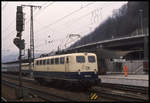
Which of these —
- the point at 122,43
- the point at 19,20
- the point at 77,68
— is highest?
the point at 122,43

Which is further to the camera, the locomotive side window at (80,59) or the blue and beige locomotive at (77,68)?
the locomotive side window at (80,59)

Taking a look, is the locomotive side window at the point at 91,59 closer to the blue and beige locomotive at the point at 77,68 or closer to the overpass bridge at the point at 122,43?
the blue and beige locomotive at the point at 77,68

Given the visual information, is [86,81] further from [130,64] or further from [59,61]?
[130,64]

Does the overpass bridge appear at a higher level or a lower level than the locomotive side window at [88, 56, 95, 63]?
higher

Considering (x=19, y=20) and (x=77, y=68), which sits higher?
(x=19, y=20)

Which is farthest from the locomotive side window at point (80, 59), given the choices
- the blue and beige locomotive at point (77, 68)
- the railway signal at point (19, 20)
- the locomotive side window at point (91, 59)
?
the railway signal at point (19, 20)

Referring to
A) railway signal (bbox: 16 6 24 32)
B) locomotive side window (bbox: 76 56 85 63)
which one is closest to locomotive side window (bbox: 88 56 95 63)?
locomotive side window (bbox: 76 56 85 63)

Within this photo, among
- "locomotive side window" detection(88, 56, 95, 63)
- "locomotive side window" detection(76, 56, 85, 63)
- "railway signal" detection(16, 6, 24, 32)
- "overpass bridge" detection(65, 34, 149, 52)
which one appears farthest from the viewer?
"overpass bridge" detection(65, 34, 149, 52)

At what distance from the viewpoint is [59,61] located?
19.3 metres

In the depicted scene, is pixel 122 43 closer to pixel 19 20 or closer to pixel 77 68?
pixel 77 68

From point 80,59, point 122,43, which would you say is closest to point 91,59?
point 80,59

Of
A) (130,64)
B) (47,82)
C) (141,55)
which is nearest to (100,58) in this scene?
(130,64)

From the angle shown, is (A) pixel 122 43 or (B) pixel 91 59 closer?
(B) pixel 91 59

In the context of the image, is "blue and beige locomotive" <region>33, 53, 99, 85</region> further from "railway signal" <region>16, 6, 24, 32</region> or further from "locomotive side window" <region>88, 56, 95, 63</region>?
"railway signal" <region>16, 6, 24, 32</region>
